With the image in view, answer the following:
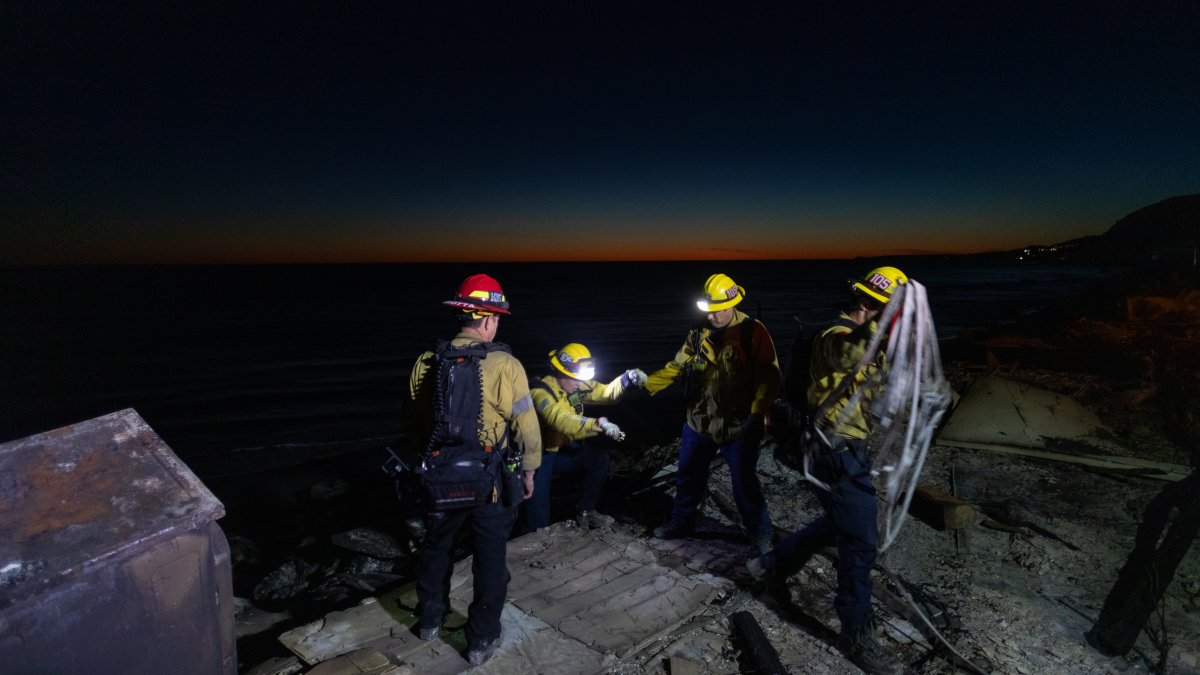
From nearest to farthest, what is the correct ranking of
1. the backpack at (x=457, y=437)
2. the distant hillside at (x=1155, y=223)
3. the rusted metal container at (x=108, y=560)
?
the rusted metal container at (x=108, y=560)
the backpack at (x=457, y=437)
the distant hillside at (x=1155, y=223)

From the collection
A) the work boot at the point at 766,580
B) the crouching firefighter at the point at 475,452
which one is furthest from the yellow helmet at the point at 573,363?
the work boot at the point at 766,580

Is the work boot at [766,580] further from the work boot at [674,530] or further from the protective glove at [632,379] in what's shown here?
the protective glove at [632,379]

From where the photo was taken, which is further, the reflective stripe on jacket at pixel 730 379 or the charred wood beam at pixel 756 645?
the reflective stripe on jacket at pixel 730 379

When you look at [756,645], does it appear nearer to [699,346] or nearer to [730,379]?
[730,379]

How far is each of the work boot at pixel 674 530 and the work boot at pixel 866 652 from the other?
1722 mm

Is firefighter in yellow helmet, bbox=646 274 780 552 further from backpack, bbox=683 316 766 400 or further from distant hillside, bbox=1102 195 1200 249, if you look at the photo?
distant hillside, bbox=1102 195 1200 249

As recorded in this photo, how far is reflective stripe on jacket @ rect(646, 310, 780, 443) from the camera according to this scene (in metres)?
4.77

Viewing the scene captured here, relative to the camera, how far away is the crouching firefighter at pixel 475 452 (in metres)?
3.56

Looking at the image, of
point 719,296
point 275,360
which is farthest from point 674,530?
point 275,360

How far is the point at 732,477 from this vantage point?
494cm

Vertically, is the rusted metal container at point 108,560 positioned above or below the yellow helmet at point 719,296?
below

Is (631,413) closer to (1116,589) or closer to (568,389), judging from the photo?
(568,389)

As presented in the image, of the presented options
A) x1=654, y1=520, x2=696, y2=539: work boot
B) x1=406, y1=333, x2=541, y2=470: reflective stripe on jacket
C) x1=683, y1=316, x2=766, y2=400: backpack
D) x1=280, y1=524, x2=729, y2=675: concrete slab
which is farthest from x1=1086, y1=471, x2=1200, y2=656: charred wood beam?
x1=406, y1=333, x2=541, y2=470: reflective stripe on jacket

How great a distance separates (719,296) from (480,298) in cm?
214
